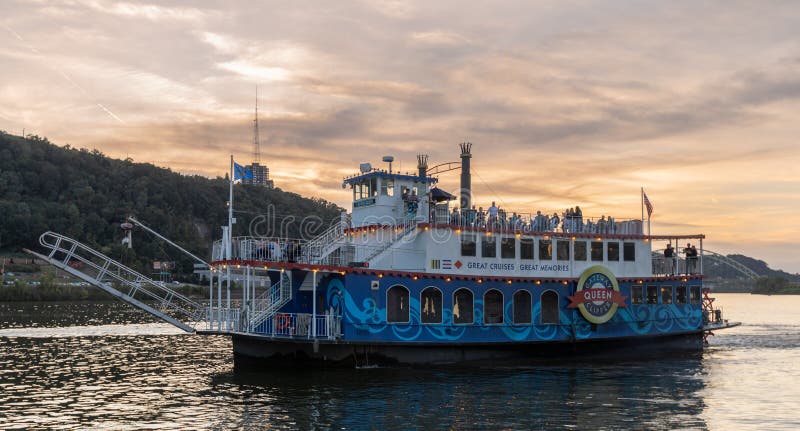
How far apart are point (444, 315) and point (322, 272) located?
523 cm

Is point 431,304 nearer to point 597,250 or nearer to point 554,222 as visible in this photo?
point 554,222

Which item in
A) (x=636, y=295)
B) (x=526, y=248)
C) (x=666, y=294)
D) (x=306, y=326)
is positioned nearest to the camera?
(x=306, y=326)

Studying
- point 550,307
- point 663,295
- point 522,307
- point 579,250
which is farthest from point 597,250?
point 522,307

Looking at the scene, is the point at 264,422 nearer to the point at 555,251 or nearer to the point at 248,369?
the point at 248,369

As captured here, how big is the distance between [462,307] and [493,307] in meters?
1.55

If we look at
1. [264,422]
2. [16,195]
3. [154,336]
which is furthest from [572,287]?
[16,195]

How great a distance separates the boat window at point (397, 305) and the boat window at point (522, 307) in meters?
5.34

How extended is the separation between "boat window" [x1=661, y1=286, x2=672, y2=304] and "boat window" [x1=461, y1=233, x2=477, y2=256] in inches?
411

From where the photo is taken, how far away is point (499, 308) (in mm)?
30953

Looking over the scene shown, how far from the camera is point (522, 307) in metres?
31.5

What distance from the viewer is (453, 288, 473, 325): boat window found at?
2994 centimetres

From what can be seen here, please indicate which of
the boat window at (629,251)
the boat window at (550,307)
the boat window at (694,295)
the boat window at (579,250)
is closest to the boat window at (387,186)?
the boat window at (550,307)

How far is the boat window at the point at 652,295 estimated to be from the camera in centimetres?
3475

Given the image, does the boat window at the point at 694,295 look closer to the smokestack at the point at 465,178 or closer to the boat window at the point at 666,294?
the boat window at the point at 666,294
